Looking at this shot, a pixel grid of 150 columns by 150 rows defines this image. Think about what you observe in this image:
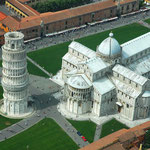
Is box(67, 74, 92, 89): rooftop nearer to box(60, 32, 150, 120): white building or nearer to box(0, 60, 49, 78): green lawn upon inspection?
box(60, 32, 150, 120): white building

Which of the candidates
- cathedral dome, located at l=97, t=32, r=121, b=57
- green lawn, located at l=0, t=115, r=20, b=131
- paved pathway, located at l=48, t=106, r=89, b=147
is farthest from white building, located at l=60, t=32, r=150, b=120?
green lawn, located at l=0, t=115, r=20, b=131

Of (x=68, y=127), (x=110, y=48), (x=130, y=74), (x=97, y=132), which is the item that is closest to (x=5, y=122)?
(x=68, y=127)

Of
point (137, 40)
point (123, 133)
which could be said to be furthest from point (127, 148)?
point (137, 40)

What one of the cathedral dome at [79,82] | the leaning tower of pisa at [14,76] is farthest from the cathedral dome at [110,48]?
the leaning tower of pisa at [14,76]

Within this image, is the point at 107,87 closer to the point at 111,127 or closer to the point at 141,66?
the point at 111,127

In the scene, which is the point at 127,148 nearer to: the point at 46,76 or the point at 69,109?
the point at 69,109

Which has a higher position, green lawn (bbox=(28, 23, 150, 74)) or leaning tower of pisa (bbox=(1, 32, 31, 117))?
leaning tower of pisa (bbox=(1, 32, 31, 117))

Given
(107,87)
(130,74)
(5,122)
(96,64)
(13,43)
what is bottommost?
(5,122)
